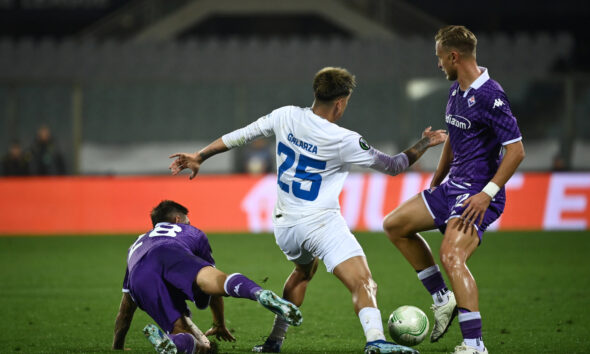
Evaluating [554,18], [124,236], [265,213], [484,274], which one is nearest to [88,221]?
[124,236]

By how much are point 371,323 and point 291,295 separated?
0.81 metres

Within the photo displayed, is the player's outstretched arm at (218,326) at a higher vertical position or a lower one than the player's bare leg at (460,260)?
lower

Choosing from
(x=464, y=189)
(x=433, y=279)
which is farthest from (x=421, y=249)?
(x=464, y=189)

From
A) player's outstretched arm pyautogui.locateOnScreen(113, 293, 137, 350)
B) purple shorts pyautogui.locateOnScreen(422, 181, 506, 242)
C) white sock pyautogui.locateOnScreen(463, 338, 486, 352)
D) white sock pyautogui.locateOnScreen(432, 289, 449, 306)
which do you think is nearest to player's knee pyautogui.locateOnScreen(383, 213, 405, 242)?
purple shorts pyautogui.locateOnScreen(422, 181, 506, 242)

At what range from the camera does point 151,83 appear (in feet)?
64.9

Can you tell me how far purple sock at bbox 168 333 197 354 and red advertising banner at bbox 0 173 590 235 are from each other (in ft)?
31.2

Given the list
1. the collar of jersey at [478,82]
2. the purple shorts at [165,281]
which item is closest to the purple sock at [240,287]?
the purple shorts at [165,281]

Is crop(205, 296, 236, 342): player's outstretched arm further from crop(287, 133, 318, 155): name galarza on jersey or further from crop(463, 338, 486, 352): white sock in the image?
crop(463, 338, 486, 352): white sock

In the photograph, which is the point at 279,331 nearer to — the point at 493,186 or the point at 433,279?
the point at 433,279

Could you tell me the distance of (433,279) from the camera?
18.4 feet

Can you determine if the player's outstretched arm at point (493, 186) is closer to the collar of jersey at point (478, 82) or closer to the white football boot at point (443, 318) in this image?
the collar of jersey at point (478, 82)

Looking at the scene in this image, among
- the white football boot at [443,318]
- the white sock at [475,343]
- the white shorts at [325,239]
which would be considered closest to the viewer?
the white sock at [475,343]

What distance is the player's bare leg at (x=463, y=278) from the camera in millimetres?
4801

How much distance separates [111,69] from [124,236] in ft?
22.0
